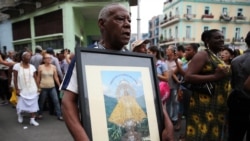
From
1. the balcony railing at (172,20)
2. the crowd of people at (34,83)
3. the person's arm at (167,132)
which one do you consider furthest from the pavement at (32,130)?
the balcony railing at (172,20)

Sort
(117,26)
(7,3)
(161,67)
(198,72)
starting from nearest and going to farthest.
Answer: (117,26) → (198,72) → (161,67) → (7,3)

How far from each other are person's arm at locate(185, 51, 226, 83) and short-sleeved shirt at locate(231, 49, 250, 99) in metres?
0.39

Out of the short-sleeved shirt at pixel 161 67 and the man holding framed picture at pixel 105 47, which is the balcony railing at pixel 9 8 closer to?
the short-sleeved shirt at pixel 161 67

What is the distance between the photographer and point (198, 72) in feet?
9.67

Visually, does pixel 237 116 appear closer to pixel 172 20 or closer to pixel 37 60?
pixel 37 60

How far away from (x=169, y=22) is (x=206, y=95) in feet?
164

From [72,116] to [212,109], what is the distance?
2.01m

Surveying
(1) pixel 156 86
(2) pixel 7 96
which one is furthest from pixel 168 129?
(2) pixel 7 96

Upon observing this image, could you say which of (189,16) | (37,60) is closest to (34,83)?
(37,60)

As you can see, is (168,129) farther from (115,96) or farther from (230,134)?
(230,134)

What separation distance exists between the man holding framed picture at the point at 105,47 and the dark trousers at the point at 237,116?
1751 mm

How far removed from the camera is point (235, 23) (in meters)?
47.8

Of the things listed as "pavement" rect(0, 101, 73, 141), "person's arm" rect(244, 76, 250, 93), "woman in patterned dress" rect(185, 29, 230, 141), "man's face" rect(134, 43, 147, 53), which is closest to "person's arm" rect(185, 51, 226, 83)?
"woman in patterned dress" rect(185, 29, 230, 141)

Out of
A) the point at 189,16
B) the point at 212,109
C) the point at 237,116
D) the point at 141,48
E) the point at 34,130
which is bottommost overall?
the point at 34,130
